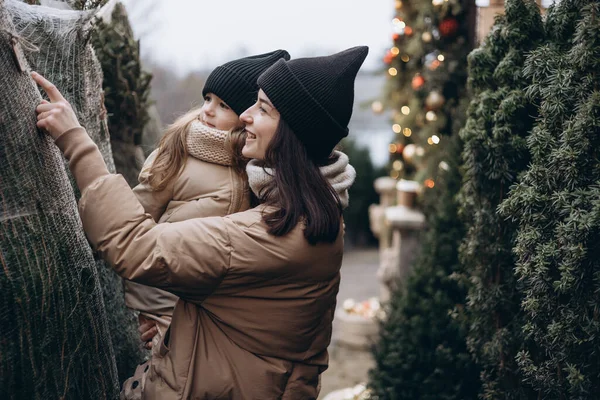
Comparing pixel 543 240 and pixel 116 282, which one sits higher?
pixel 543 240

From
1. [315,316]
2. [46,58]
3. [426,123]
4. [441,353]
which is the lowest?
[441,353]

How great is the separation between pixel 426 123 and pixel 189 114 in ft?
13.3

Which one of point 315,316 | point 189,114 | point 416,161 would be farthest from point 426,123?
point 315,316

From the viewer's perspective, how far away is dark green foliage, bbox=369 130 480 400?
3.93 metres

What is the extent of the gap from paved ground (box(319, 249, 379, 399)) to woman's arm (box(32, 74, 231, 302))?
427 centimetres

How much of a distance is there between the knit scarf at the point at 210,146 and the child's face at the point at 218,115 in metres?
0.08

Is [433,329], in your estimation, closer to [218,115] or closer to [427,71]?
[218,115]

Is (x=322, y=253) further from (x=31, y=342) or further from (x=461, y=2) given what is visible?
(x=461, y=2)

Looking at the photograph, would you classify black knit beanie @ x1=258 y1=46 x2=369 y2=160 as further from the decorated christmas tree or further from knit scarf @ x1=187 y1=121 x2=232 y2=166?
the decorated christmas tree

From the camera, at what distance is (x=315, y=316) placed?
2.26 meters

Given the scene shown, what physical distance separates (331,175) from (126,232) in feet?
2.55

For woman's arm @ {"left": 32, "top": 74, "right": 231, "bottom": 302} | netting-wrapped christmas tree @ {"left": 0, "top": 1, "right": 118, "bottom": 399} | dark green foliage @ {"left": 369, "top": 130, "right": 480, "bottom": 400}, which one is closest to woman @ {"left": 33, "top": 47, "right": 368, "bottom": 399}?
woman's arm @ {"left": 32, "top": 74, "right": 231, "bottom": 302}

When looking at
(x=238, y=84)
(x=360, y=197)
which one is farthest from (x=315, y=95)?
(x=360, y=197)

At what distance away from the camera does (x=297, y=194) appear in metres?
2.16
